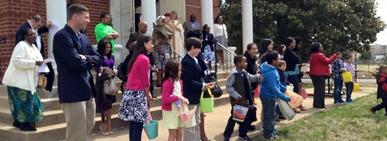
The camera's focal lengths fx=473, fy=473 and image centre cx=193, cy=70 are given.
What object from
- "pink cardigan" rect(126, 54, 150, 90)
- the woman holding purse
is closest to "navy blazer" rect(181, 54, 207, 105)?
"pink cardigan" rect(126, 54, 150, 90)

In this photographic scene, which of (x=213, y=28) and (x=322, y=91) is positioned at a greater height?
(x=213, y=28)

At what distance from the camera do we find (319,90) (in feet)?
35.9

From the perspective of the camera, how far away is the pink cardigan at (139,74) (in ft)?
18.1

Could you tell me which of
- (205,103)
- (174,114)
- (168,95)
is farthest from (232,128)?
(168,95)

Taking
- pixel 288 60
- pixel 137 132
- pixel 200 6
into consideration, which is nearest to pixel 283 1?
pixel 200 6

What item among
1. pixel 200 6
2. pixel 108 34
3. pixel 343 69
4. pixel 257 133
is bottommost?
pixel 257 133

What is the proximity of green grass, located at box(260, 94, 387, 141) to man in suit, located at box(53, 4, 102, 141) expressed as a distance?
3.74 meters

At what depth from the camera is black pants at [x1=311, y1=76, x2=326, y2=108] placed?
10906mm

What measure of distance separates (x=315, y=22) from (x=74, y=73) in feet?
66.9

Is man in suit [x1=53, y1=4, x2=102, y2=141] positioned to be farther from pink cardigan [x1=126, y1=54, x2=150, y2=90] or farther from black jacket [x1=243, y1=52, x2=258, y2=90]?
black jacket [x1=243, y1=52, x2=258, y2=90]

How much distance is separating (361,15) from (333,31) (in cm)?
309

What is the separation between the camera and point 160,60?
1005 cm

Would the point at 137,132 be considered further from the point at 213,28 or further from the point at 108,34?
the point at 213,28

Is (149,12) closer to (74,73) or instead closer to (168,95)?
(168,95)
